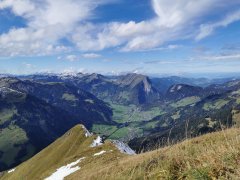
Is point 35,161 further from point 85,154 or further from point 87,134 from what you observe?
point 85,154

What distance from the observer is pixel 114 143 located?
306ft

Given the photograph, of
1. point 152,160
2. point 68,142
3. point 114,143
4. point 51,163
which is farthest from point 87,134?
point 152,160

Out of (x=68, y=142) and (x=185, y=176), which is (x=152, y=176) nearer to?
(x=185, y=176)

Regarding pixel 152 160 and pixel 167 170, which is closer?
pixel 167 170

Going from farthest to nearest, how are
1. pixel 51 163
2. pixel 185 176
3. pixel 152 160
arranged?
pixel 51 163 → pixel 152 160 → pixel 185 176

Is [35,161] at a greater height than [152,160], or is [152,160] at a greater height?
[152,160]

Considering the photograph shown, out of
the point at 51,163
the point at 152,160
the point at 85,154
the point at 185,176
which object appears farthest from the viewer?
the point at 51,163

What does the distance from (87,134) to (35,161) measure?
25.0 metres

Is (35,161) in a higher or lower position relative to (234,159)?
lower

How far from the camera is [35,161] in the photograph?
13850 centimetres

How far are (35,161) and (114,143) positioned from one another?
59.1 m

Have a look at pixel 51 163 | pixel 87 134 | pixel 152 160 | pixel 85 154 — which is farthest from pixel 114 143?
pixel 152 160

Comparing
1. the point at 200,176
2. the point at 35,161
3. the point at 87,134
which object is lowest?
the point at 35,161

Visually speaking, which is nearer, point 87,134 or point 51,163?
point 51,163
